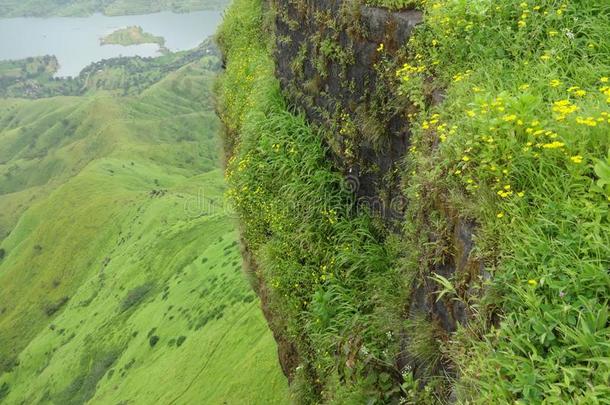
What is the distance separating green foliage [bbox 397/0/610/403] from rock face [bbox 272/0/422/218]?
1.06 m

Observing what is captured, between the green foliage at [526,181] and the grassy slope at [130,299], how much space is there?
34.7 ft

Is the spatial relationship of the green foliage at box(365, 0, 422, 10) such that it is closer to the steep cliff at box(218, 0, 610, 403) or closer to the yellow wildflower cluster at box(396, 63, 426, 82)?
the steep cliff at box(218, 0, 610, 403)

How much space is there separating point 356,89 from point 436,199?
13.5ft

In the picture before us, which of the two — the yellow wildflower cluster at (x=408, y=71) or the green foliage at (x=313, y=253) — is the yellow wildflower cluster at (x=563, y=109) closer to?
the yellow wildflower cluster at (x=408, y=71)

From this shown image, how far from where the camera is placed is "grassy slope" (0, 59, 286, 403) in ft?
101

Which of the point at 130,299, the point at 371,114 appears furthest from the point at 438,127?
the point at 130,299

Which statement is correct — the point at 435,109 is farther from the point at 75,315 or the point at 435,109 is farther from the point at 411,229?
the point at 75,315

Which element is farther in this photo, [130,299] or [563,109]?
[130,299]

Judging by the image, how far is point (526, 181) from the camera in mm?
4852

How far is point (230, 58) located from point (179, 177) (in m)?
152

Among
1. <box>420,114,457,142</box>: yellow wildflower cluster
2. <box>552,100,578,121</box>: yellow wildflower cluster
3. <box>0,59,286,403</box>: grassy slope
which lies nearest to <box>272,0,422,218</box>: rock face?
<box>420,114,457,142</box>: yellow wildflower cluster

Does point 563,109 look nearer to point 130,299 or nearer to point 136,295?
point 136,295

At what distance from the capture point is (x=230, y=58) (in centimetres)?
1917

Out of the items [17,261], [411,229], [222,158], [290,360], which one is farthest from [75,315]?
[411,229]
